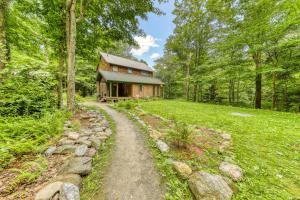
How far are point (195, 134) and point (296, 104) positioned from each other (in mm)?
15250

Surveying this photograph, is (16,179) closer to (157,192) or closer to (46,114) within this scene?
(157,192)

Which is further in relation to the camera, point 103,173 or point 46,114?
point 46,114

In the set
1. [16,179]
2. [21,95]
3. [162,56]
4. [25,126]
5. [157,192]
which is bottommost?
[157,192]

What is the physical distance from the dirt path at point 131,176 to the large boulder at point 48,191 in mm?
556

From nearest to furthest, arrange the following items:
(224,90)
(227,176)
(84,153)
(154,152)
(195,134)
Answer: (227,176), (84,153), (154,152), (195,134), (224,90)

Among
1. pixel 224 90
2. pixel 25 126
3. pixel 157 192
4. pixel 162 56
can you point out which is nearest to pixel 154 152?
pixel 157 192

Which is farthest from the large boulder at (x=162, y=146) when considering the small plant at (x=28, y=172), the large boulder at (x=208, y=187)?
the small plant at (x=28, y=172)

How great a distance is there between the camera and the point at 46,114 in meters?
3.88

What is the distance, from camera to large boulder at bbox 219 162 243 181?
7.21 feet

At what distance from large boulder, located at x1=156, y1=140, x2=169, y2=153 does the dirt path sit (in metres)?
0.31

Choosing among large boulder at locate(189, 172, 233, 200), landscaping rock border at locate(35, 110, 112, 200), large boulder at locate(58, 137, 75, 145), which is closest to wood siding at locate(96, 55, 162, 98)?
landscaping rock border at locate(35, 110, 112, 200)

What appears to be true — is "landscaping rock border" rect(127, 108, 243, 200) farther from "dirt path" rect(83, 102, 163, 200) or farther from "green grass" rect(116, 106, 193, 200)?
"dirt path" rect(83, 102, 163, 200)

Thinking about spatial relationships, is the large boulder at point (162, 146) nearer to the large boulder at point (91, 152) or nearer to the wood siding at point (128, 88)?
the large boulder at point (91, 152)

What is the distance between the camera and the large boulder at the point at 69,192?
5.34ft
